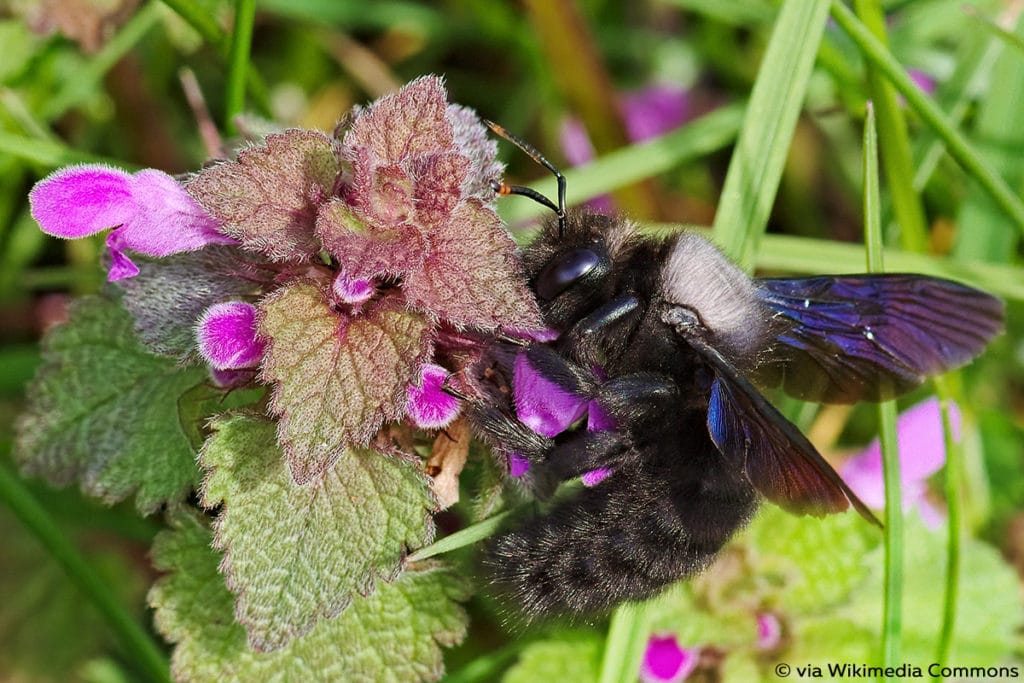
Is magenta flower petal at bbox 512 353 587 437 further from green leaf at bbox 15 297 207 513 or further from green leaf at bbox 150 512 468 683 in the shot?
green leaf at bbox 15 297 207 513

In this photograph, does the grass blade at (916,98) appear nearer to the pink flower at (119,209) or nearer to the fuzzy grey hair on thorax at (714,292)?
the fuzzy grey hair on thorax at (714,292)

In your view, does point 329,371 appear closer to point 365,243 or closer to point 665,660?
point 365,243

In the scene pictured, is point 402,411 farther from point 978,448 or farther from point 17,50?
point 978,448

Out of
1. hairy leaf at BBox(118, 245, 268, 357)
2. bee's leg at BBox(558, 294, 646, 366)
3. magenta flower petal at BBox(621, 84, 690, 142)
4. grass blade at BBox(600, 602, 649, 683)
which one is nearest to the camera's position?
bee's leg at BBox(558, 294, 646, 366)

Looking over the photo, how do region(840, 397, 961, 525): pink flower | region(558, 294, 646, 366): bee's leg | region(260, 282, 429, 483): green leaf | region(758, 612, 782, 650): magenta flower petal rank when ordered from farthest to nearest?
region(840, 397, 961, 525): pink flower, region(758, 612, 782, 650): magenta flower petal, region(558, 294, 646, 366): bee's leg, region(260, 282, 429, 483): green leaf

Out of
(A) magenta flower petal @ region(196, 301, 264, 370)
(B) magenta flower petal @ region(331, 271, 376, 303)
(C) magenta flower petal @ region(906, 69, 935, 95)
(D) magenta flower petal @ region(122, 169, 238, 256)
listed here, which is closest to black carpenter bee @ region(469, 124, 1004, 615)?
(B) magenta flower petal @ region(331, 271, 376, 303)

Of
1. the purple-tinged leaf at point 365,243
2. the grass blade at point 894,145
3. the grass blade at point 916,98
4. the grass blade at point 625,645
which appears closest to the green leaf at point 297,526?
the purple-tinged leaf at point 365,243

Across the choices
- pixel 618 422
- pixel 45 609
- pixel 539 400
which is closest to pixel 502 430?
pixel 539 400
